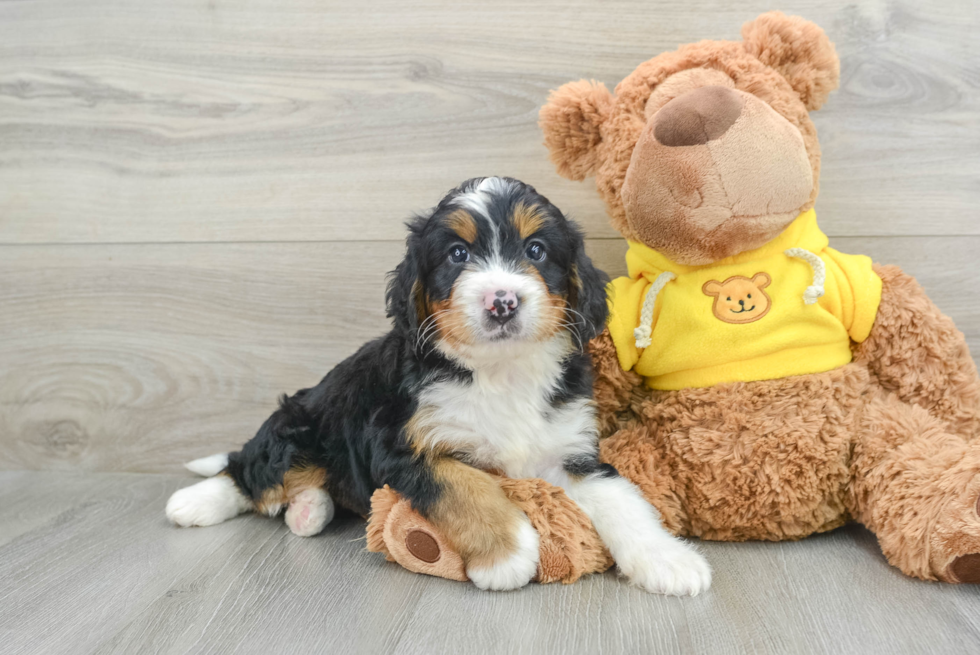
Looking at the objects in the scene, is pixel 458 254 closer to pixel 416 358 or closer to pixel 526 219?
pixel 526 219

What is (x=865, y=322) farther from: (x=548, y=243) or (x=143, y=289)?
(x=143, y=289)

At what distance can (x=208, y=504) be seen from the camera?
81.7 inches

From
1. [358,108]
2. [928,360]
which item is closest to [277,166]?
[358,108]

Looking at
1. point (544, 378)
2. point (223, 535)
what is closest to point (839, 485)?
point (544, 378)

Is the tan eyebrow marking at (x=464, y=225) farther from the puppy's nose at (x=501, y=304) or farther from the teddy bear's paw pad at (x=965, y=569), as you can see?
the teddy bear's paw pad at (x=965, y=569)

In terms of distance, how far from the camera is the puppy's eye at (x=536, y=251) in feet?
5.25

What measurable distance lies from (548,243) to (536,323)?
0.72ft

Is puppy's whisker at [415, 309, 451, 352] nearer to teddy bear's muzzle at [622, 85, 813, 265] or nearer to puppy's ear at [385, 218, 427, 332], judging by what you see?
puppy's ear at [385, 218, 427, 332]

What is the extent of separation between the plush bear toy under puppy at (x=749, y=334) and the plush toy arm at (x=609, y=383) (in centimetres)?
1

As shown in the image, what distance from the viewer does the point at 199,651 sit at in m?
1.39

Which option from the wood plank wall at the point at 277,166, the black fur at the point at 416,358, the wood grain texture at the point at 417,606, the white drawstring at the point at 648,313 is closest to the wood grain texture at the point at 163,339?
the wood plank wall at the point at 277,166

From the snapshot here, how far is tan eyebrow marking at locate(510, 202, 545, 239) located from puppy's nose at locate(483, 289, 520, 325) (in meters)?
0.19

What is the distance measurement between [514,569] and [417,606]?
21 centimetres

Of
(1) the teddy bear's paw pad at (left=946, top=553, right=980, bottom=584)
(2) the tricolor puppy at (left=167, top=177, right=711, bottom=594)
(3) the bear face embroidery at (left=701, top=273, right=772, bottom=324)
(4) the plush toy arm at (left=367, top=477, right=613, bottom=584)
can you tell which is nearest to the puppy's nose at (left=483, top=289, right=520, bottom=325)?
(2) the tricolor puppy at (left=167, top=177, right=711, bottom=594)
